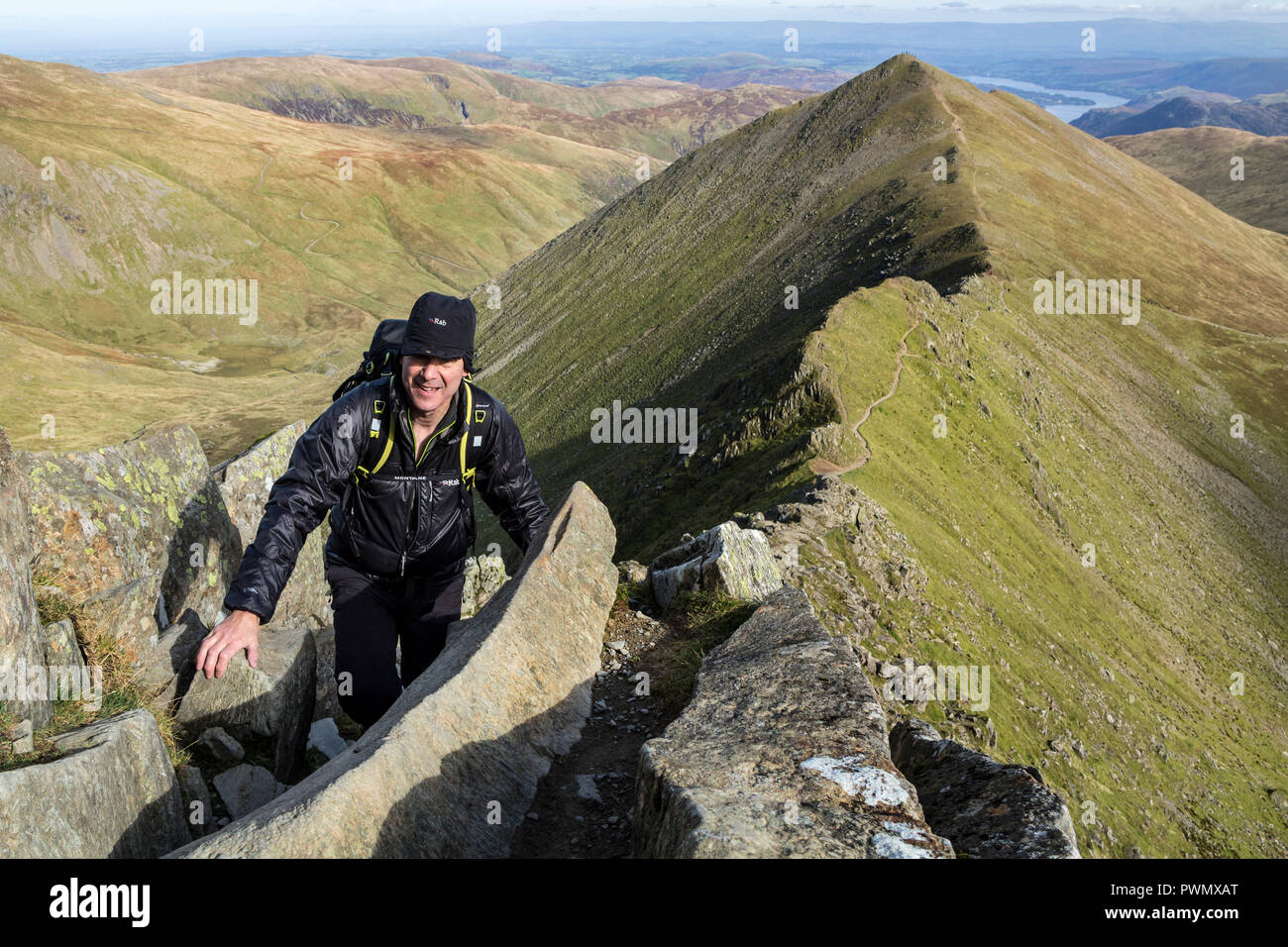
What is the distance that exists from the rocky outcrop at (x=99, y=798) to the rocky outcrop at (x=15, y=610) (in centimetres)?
51

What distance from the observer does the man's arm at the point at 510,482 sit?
1058cm

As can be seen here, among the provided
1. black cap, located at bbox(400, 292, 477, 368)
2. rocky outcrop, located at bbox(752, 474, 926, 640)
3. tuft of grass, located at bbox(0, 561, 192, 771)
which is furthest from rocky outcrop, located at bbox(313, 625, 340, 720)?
rocky outcrop, located at bbox(752, 474, 926, 640)

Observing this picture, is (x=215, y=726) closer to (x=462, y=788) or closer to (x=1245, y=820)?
(x=462, y=788)

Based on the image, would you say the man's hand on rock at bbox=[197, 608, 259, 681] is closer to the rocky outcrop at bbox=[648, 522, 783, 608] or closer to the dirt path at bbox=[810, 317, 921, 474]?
the rocky outcrop at bbox=[648, 522, 783, 608]

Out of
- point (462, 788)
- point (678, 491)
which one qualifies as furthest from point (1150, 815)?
point (462, 788)

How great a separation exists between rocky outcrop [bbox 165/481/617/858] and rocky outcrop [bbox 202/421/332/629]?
736 cm

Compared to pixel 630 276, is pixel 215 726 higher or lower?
lower

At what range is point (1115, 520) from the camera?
60719 millimetres

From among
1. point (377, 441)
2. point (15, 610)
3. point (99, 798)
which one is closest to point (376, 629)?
point (377, 441)

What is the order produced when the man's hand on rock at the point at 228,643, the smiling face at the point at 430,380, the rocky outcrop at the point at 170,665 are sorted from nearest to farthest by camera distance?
the man's hand on rock at the point at 228,643 → the smiling face at the point at 430,380 → the rocky outcrop at the point at 170,665

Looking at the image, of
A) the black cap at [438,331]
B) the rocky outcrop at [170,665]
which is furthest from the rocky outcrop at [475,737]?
the rocky outcrop at [170,665]

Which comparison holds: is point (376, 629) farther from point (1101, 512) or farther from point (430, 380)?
point (1101, 512)

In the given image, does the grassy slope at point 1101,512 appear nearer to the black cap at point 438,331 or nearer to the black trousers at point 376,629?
the black trousers at point 376,629
